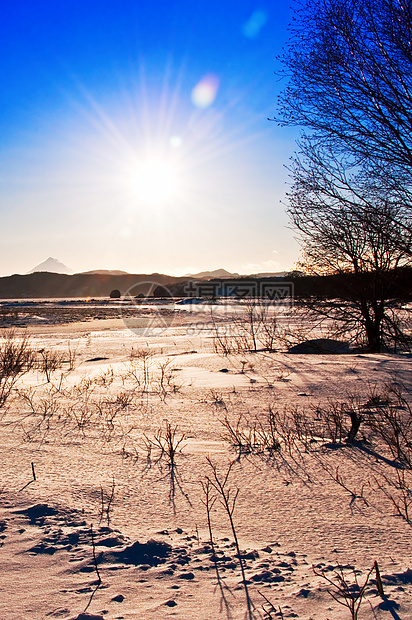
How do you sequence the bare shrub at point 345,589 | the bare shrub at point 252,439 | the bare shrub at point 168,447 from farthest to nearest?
the bare shrub at point 252,439 < the bare shrub at point 168,447 < the bare shrub at point 345,589

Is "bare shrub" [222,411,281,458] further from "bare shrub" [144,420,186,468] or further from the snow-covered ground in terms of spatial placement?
"bare shrub" [144,420,186,468]

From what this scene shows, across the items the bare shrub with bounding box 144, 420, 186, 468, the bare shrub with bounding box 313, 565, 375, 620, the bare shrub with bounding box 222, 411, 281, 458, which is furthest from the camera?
the bare shrub with bounding box 222, 411, 281, 458

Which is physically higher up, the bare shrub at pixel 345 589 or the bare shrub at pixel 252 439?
the bare shrub at pixel 345 589

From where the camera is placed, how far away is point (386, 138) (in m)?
5.18

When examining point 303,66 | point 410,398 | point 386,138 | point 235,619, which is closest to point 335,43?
point 303,66

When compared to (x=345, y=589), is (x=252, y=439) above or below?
below

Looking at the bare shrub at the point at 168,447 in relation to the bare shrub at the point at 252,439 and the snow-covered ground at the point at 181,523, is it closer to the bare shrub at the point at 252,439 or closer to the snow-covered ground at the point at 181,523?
the snow-covered ground at the point at 181,523

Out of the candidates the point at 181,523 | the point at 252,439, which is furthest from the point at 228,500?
→ the point at 252,439

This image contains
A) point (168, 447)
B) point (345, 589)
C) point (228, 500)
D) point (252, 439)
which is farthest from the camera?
point (252, 439)

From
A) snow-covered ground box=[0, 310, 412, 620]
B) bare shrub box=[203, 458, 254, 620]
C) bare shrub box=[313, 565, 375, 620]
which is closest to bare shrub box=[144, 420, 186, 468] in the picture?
snow-covered ground box=[0, 310, 412, 620]

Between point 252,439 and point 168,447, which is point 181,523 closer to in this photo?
point 168,447

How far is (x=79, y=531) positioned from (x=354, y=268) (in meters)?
8.67

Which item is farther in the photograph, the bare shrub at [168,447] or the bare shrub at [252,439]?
the bare shrub at [252,439]

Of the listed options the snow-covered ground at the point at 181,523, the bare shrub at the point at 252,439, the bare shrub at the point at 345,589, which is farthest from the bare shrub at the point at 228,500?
the bare shrub at the point at 252,439
